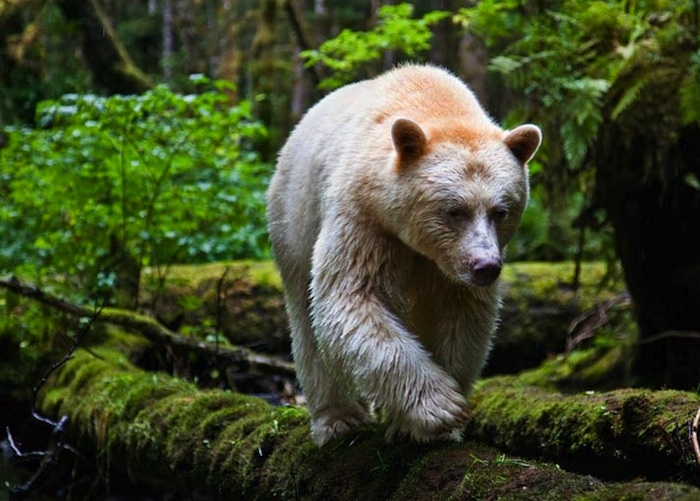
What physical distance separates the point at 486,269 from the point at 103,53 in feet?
36.4

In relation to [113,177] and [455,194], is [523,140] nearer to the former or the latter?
[455,194]

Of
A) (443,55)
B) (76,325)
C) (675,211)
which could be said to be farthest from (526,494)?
(443,55)

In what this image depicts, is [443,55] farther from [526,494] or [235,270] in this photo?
[526,494]

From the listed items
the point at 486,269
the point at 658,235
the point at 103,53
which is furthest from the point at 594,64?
the point at 103,53

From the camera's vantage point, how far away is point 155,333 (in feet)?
26.6

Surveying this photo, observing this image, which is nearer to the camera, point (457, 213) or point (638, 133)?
point (457, 213)

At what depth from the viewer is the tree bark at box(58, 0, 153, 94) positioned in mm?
13406

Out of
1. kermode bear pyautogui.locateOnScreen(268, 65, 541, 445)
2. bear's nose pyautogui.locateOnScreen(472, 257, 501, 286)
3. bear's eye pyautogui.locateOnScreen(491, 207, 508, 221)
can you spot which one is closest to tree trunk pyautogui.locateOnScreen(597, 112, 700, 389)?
kermode bear pyautogui.locateOnScreen(268, 65, 541, 445)

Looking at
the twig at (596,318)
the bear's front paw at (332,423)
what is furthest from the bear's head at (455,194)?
the twig at (596,318)

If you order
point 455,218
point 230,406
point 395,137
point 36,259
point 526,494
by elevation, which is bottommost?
point 36,259

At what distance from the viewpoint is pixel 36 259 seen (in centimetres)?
1102

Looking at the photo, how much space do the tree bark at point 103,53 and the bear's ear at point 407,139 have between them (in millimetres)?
9886

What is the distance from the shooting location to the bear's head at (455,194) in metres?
4.21

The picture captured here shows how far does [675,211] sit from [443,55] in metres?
17.0
